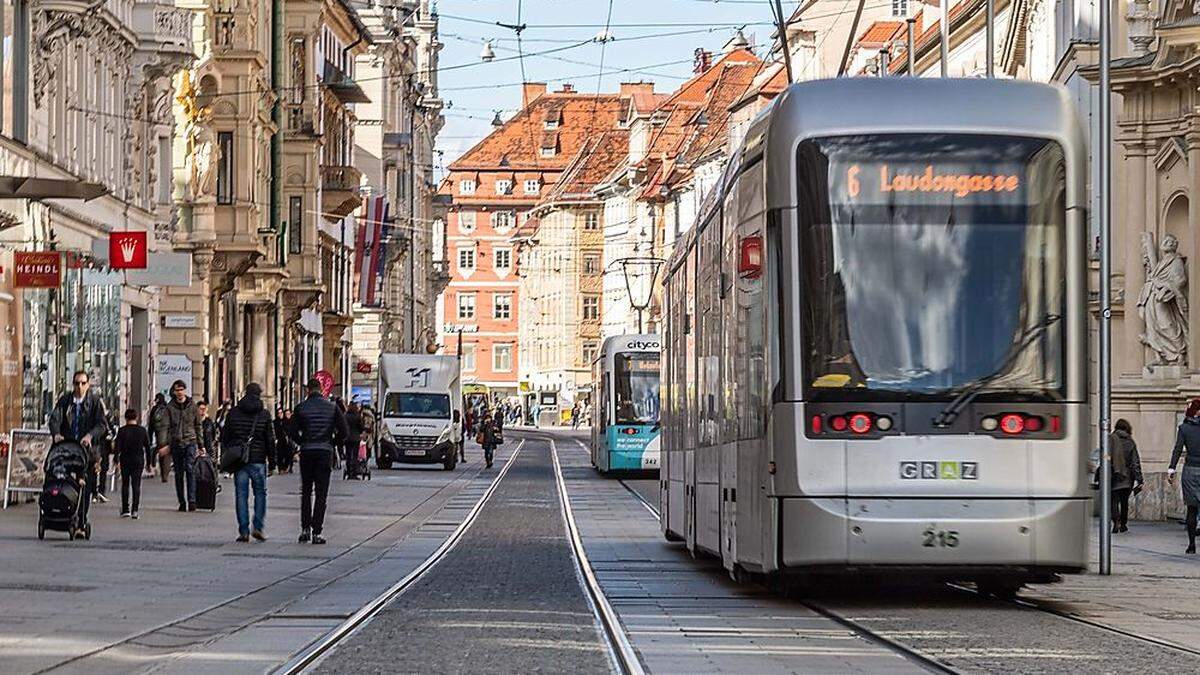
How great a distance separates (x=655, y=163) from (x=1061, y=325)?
434 ft

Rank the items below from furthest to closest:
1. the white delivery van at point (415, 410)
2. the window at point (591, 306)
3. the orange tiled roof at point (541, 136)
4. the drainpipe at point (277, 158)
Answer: the orange tiled roof at point (541, 136), the window at point (591, 306), the drainpipe at point (277, 158), the white delivery van at point (415, 410)

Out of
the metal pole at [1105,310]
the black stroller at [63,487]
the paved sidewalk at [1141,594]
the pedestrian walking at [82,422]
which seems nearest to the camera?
the paved sidewalk at [1141,594]

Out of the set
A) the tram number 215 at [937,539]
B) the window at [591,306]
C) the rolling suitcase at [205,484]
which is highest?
the window at [591,306]

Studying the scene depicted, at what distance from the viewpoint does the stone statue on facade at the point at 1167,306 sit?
125 ft

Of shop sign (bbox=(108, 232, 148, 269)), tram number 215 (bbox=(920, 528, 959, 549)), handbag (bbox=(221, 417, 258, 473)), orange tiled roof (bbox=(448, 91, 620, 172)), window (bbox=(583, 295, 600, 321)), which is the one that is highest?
orange tiled roof (bbox=(448, 91, 620, 172))

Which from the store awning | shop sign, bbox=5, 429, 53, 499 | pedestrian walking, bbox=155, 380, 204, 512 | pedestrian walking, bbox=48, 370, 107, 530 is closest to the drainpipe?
pedestrian walking, bbox=155, 380, 204, 512

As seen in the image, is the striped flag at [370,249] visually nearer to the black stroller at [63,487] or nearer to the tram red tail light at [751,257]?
the black stroller at [63,487]

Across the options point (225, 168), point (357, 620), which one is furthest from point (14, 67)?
point (225, 168)

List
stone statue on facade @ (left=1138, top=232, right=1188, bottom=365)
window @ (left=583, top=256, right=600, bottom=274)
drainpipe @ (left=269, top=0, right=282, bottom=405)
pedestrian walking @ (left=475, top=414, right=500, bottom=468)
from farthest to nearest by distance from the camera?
1. window @ (left=583, top=256, right=600, bottom=274)
2. pedestrian walking @ (left=475, top=414, right=500, bottom=468)
3. drainpipe @ (left=269, top=0, right=282, bottom=405)
4. stone statue on facade @ (left=1138, top=232, right=1188, bottom=365)

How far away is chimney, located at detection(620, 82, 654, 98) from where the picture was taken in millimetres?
185500

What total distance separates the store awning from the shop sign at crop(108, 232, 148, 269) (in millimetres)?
10714

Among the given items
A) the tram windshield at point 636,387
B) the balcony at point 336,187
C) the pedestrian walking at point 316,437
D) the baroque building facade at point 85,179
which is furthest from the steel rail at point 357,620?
the balcony at point 336,187

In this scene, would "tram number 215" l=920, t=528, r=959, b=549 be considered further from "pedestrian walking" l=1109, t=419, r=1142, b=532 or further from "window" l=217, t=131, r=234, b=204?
"window" l=217, t=131, r=234, b=204

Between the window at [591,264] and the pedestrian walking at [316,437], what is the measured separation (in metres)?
154
